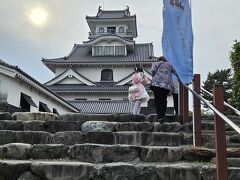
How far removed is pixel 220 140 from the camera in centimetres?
311

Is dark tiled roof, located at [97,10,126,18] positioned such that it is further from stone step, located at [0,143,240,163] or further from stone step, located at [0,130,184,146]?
stone step, located at [0,143,240,163]

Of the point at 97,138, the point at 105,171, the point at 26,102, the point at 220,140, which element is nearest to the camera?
the point at 220,140

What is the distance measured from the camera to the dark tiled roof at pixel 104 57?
97.8 feet

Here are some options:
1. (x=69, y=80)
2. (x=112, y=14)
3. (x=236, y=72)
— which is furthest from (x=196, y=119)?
(x=112, y=14)

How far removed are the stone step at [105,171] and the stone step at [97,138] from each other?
1113mm

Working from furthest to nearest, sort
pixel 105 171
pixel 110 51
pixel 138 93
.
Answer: pixel 110 51 → pixel 138 93 → pixel 105 171

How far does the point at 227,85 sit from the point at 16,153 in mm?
29395

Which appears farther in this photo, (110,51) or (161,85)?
(110,51)

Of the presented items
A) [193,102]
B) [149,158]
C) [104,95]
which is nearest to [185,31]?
[193,102]

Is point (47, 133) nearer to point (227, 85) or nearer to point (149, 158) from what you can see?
point (149, 158)

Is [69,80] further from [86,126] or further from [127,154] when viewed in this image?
[127,154]

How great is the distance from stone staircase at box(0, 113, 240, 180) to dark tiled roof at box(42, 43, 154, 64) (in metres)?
23.9

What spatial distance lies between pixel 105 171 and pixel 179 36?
2534 millimetres

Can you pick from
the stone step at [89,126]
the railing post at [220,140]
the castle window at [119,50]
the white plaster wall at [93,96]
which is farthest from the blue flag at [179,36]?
the castle window at [119,50]
